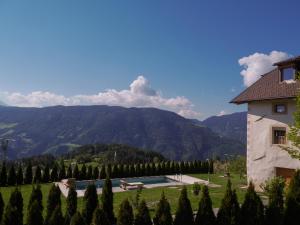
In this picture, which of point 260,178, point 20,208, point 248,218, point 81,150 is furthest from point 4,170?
point 81,150

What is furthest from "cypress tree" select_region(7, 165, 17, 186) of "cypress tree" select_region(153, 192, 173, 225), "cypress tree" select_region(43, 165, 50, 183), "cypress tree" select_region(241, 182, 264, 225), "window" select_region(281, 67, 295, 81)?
"window" select_region(281, 67, 295, 81)

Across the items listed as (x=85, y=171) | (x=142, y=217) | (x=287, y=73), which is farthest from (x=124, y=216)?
(x=85, y=171)

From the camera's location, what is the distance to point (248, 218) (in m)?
12.6

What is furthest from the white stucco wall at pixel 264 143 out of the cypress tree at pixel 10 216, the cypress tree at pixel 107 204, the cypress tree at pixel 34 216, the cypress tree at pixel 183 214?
the cypress tree at pixel 10 216

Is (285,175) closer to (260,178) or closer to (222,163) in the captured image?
(260,178)

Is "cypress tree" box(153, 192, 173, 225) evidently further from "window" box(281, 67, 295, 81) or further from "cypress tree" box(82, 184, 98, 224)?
"window" box(281, 67, 295, 81)

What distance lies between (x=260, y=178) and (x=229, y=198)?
12376mm

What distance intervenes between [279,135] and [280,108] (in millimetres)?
1924

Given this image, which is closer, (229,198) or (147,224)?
(147,224)

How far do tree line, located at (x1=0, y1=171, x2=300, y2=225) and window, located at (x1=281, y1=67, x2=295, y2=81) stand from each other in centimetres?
1108

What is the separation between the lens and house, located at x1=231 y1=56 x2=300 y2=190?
2194cm

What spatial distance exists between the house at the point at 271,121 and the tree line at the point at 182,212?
891 centimetres

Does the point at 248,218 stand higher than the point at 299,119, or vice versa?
the point at 299,119

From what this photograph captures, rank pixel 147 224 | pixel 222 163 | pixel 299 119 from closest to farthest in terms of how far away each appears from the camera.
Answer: pixel 147 224 < pixel 299 119 < pixel 222 163
